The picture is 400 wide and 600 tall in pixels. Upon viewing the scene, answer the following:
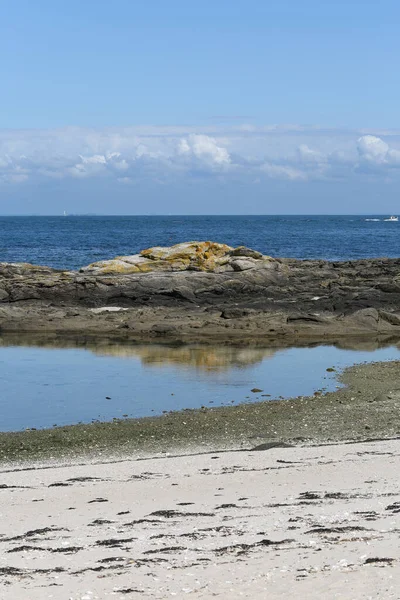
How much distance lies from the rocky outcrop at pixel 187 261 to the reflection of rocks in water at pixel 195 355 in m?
15.1

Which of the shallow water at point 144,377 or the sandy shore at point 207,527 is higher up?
the sandy shore at point 207,527

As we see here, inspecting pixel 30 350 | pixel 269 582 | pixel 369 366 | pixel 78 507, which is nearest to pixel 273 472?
pixel 78 507

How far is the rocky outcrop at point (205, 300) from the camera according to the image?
2934 centimetres

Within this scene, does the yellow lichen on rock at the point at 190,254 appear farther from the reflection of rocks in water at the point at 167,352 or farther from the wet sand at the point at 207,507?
the wet sand at the point at 207,507

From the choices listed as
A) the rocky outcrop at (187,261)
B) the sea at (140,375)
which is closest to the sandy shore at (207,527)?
the sea at (140,375)

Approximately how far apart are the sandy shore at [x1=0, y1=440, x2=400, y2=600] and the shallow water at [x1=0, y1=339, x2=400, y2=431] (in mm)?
4570

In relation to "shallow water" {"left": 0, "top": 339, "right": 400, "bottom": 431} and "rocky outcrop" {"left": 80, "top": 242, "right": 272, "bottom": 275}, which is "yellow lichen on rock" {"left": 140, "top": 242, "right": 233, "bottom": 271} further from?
"shallow water" {"left": 0, "top": 339, "right": 400, "bottom": 431}

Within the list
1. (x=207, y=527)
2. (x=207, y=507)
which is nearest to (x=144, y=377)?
(x=207, y=507)

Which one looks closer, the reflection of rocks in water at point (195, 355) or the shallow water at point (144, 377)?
the shallow water at point (144, 377)

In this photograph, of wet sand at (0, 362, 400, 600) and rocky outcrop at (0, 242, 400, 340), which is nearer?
wet sand at (0, 362, 400, 600)

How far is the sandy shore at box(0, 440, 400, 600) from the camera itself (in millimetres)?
6914

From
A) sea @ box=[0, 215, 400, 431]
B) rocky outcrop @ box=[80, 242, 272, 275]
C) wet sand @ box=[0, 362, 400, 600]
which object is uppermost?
rocky outcrop @ box=[80, 242, 272, 275]

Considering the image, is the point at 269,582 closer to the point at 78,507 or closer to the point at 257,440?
the point at 78,507

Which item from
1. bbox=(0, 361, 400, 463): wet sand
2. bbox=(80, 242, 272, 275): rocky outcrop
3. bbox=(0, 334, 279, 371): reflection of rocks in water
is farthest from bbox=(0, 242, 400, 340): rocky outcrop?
bbox=(0, 361, 400, 463): wet sand
